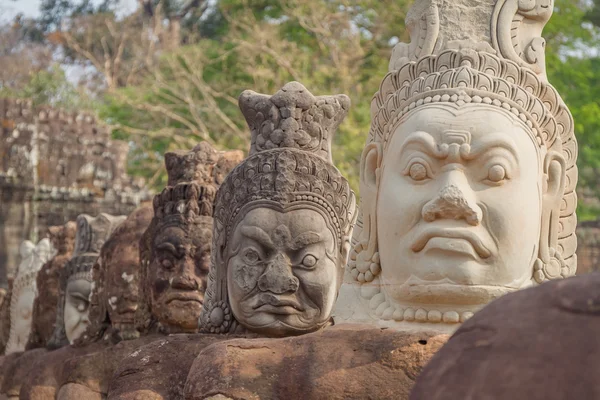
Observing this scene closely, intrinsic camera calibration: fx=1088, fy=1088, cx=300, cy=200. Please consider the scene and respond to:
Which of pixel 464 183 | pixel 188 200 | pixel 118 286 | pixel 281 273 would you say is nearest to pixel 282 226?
pixel 281 273

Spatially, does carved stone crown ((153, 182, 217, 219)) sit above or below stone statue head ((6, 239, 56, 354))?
above

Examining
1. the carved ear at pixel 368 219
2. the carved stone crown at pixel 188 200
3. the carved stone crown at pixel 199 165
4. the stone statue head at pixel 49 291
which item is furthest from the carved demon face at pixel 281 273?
the stone statue head at pixel 49 291

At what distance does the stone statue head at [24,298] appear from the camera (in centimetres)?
1171

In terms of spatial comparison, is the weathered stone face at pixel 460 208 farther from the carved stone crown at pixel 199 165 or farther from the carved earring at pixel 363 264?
the carved stone crown at pixel 199 165

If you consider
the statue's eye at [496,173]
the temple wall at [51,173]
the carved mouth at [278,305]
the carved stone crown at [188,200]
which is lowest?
the carved mouth at [278,305]

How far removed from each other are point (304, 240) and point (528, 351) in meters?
3.36

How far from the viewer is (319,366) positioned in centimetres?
413

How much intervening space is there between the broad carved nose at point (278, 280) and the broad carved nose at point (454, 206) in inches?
52.5

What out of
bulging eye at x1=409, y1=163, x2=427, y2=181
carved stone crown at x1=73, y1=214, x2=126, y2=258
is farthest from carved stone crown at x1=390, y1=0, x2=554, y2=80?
carved stone crown at x1=73, y1=214, x2=126, y2=258

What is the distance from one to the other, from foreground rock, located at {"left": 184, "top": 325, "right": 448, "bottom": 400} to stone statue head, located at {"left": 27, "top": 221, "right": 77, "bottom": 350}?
602 cm

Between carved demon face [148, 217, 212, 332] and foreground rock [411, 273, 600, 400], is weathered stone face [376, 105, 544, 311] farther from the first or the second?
carved demon face [148, 217, 212, 332]

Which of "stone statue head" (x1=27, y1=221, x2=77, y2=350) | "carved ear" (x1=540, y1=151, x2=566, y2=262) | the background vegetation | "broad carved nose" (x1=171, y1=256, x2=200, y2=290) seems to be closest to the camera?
"carved ear" (x1=540, y1=151, x2=566, y2=262)

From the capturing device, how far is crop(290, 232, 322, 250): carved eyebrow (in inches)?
215

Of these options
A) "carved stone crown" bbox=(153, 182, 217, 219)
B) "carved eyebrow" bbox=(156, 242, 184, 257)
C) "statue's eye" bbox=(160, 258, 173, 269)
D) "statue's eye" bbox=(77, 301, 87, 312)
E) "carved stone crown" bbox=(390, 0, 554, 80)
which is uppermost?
"carved stone crown" bbox=(390, 0, 554, 80)
